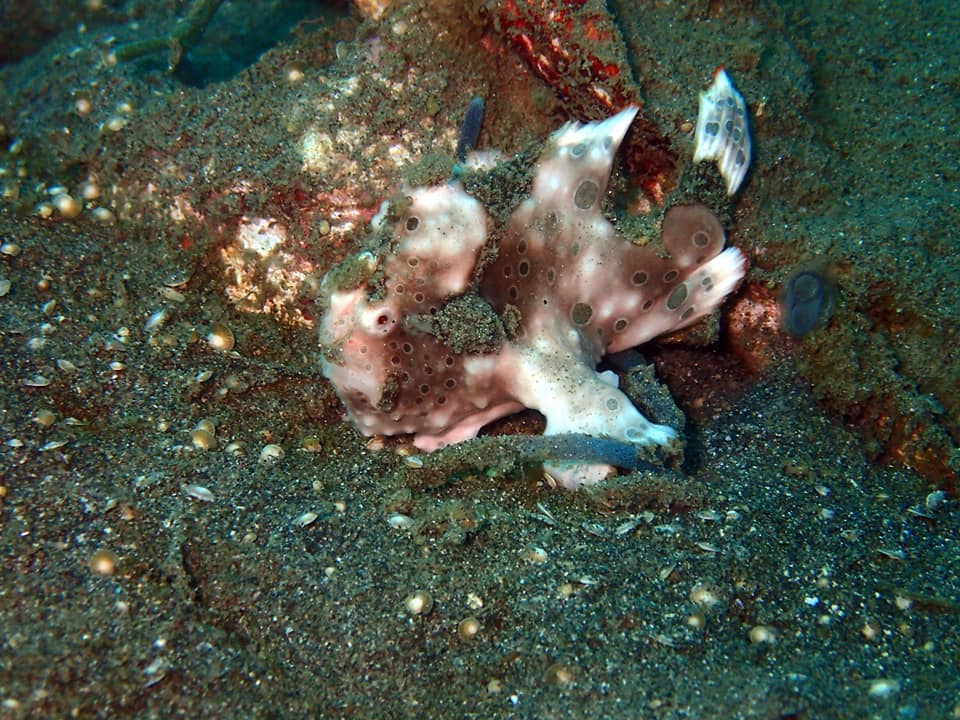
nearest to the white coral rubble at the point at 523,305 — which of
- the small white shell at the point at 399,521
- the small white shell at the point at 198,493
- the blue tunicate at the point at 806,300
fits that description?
the blue tunicate at the point at 806,300

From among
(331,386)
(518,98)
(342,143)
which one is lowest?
(331,386)

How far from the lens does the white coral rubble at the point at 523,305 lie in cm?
295

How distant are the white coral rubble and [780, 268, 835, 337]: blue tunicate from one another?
28 cm

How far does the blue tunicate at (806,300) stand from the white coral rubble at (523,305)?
284mm

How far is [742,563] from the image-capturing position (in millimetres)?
2525

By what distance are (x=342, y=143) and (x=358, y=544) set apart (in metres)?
2.25

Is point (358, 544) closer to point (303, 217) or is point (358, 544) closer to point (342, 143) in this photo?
point (303, 217)

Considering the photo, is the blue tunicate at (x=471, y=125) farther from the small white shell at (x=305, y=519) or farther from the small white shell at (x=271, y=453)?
the small white shell at (x=305, y=519)

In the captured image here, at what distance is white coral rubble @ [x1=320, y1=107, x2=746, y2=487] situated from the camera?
2.95m

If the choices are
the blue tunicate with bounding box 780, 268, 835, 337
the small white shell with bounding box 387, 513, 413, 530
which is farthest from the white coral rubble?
the small white shell with bounding box 387, 513, 413, 530

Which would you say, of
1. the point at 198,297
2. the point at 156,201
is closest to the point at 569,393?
the point at 198,297

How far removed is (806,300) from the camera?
3.36 meters

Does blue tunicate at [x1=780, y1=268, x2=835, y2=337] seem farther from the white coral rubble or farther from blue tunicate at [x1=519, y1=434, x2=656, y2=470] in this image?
blue tunicate at [x1=519, y1=434, x2=656, y2=470]

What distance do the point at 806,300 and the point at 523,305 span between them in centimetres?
151
